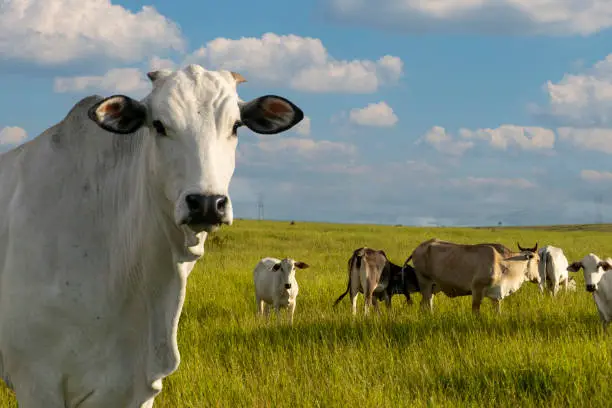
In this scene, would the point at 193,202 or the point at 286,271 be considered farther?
the point at 286,271

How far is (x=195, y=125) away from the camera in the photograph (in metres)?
3.44

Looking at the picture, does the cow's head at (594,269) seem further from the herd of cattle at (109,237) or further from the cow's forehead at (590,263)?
the herd of cattle at (109,237)

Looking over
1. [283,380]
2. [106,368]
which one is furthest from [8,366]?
[283,380]

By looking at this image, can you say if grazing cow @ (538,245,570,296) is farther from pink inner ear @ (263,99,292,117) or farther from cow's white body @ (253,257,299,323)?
pink inner ear @ (263,99,292,117)

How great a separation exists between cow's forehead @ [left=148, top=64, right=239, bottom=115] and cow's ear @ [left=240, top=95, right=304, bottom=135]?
0.46ft

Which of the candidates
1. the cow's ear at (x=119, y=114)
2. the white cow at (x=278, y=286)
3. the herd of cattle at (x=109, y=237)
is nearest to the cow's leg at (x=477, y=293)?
the white cow at (x=278, y=286)

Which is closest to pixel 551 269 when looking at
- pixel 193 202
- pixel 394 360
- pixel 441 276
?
pixel 441 276

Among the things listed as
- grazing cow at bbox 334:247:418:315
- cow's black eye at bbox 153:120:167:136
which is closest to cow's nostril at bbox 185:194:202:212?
cow's black eye at bbox 153:120:167:136

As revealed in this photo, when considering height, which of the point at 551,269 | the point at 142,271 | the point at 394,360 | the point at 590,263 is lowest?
the point at 394,360

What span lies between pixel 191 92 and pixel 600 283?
991 cm

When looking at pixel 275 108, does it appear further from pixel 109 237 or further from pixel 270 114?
pixel 109 237

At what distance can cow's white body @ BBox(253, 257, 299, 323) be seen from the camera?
12578 millimetres

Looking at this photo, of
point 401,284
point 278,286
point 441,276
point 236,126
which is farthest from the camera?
point 401,284

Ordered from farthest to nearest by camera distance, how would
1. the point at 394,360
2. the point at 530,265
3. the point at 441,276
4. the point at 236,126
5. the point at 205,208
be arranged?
the point at 530,265
the point at 441,276
the point at 394,360
the point at 236,126
the point at 205,208
